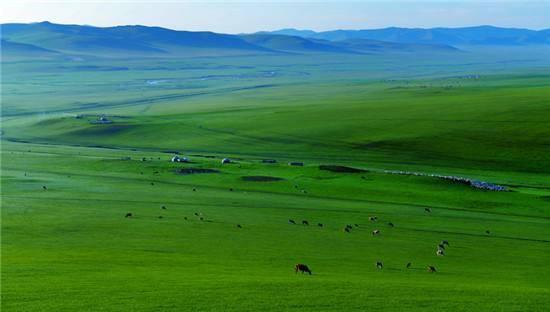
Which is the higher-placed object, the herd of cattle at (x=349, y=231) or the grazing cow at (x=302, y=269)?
the grazing cow at (x=302, y=269)

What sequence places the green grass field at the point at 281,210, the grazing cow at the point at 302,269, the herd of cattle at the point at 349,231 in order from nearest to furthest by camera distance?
the green grass field at the point at 281,210 → the grazing cow at the point at 302,269 → the herd of cattle at the point at 349,231

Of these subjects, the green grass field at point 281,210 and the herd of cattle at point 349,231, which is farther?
the herd of cattle at point 349,231

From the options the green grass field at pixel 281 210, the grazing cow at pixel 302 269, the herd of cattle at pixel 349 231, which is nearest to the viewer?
the green grass field at pixel 281 210

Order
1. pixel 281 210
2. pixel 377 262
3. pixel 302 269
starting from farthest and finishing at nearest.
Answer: pixel 281 210
pixel 377 262
pixel 302 269

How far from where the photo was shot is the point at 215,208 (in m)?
46.4

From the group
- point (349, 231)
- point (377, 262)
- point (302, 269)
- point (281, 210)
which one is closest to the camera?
point (302, 269)

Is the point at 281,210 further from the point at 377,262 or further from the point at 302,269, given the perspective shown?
the point at 302,269

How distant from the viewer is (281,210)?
46.2m

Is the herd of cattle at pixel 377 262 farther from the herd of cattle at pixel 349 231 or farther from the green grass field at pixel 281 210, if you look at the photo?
the green grass field at pixel 281 210

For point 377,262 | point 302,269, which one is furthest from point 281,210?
point 302,269

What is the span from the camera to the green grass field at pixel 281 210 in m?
24.1

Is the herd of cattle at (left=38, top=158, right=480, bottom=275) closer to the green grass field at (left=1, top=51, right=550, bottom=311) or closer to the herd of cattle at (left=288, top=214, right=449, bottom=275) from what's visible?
the herd of cattle at (left=288, top=214, right=449, bottom=275)

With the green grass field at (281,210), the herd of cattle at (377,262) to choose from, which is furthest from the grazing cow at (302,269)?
the green grass field at (281,210)

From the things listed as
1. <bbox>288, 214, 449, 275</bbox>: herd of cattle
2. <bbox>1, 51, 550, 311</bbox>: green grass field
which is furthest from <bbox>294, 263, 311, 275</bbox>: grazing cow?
<bbox>1, 51, 550, 311</bbox>: green grass field
